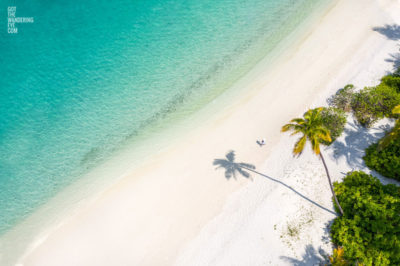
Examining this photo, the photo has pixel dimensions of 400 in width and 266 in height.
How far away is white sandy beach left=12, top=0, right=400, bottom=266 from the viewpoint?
19.9 m

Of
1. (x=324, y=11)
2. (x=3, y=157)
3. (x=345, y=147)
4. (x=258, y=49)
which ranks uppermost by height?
(x=324, y=11)

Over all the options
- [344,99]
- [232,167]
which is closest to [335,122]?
[344,99]

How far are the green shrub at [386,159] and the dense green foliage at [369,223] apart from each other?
1371 mm

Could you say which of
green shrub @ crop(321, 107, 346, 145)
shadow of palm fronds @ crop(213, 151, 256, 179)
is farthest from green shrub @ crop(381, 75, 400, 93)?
shadow of palm fronds @ crop(213, 151, 256, 179)

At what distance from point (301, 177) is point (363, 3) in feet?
88.3

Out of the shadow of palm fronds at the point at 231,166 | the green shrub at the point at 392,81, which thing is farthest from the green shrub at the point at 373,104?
the shadow of palm fronds at the point at 231,166

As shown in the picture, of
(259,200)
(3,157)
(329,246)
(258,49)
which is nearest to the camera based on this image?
(329,246)

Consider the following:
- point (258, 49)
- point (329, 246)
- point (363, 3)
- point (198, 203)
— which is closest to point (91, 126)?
point (198, 203)

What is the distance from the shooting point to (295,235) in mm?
19641

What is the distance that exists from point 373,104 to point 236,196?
51.1 feet

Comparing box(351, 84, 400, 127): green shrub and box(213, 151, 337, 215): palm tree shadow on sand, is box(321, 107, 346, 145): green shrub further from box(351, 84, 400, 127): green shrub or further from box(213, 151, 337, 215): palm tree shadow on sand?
box(213, 151, 337, 215): palm tree shadow on sand

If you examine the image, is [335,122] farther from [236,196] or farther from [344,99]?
[236,196]

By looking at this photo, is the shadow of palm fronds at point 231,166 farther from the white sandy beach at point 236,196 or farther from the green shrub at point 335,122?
the green shrub at point 335,122

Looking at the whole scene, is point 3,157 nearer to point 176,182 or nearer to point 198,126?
point 176,182
